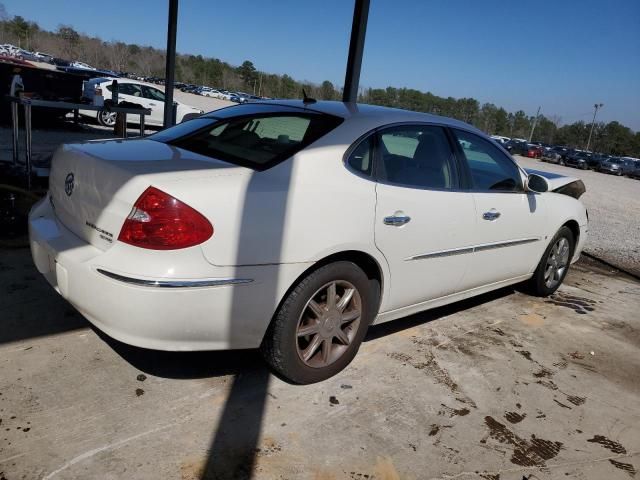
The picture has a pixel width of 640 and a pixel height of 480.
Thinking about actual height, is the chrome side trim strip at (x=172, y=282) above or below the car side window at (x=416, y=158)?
below

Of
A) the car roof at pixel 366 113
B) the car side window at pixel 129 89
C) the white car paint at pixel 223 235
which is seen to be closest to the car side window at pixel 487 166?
the car roof at pixel 366 113

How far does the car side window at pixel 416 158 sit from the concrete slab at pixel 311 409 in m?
1.14

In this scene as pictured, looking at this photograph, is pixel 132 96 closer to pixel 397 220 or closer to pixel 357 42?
pixel 357 42

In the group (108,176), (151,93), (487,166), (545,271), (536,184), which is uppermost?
(151,93)

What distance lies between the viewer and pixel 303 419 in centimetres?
259

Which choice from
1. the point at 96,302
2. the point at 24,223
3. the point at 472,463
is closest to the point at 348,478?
the point at 472,463

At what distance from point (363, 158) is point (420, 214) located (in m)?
0.51

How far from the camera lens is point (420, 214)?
311 centimetres

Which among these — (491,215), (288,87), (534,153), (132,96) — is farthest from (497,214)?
(288,87)

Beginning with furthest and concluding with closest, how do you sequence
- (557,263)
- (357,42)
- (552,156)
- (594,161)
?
(552,156), (594,161), (357,42), (557,263)

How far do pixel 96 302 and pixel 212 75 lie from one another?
362 feet

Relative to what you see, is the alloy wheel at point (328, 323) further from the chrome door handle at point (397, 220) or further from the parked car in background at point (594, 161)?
the parked car in background at point (594, 161)

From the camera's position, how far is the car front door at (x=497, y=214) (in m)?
3.66

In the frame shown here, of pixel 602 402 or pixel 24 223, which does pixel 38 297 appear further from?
pixel 602 402
